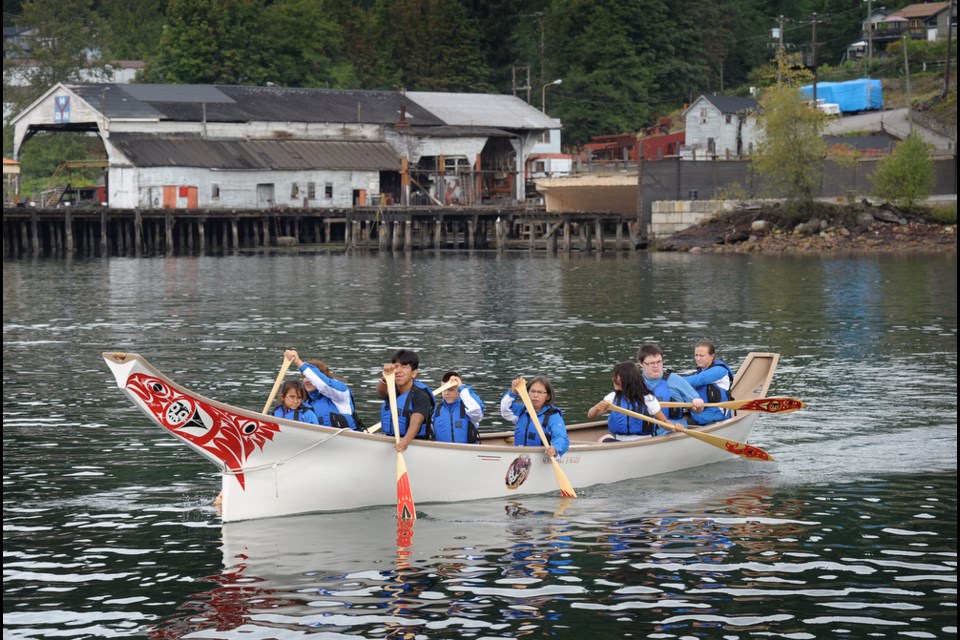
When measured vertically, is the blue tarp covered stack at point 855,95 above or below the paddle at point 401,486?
above

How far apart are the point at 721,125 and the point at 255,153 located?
3157cm

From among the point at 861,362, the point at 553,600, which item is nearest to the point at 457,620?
the point at 553,600

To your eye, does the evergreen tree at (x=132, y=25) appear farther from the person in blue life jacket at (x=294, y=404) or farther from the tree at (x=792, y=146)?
the person in blue life jacket at (x=294, y=404)

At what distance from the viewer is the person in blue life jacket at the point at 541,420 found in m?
18.2

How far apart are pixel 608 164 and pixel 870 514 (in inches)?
3339

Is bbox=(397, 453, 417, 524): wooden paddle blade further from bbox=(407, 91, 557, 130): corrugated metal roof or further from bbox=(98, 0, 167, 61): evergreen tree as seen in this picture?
bbox=(98, 0, 167, 61): evergreen tree

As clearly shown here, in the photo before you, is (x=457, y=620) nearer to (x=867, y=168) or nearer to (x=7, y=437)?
(x=7, y=437)

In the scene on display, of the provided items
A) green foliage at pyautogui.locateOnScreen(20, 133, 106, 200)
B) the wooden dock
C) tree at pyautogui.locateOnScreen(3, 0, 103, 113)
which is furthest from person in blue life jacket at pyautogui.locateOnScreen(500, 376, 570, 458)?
tree at pyautogui.locateOnScreen(3, 0, 103, 113)

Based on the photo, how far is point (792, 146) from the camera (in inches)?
3191

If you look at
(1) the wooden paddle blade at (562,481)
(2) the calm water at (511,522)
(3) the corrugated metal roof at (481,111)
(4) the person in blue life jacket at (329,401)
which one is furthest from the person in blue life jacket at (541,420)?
(3) the corrugated metal roof at (481,111)

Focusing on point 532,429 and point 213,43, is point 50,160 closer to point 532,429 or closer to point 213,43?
point 213,43

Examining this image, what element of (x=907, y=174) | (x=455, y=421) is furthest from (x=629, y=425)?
(x=907, y=174)

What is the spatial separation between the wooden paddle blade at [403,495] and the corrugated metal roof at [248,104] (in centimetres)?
7750

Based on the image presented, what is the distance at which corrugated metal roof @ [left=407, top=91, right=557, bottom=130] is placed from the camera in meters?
103
